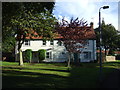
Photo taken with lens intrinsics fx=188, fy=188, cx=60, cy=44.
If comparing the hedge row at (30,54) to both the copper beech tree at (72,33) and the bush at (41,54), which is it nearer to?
the bush at (41,54)

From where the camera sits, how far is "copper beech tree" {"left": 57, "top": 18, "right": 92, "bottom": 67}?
2667 centimetres

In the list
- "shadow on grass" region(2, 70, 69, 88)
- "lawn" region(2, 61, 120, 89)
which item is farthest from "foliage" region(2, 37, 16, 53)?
"shadow on grass" region(2, 70, 69, 88)

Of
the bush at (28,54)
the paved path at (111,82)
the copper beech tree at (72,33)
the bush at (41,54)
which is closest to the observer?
the paved path at (111,82)

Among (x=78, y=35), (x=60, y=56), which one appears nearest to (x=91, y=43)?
(x=60, y=56)

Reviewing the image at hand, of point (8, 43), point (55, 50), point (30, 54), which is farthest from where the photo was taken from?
point (55, 50)

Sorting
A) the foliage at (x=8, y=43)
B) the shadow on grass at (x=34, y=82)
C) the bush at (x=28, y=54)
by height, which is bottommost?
the shadow on grass at (x=34, y=82)

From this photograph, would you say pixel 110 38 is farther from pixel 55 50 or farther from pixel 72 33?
pixel 72 33

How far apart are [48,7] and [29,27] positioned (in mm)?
14495

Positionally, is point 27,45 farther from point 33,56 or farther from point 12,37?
point 12,37

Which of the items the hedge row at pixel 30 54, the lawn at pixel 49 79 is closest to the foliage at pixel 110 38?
the hedge row at pixel 30 54

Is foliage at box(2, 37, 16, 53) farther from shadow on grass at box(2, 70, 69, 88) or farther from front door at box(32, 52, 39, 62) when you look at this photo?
shadow on grass at box(2, 70, 69, 88)

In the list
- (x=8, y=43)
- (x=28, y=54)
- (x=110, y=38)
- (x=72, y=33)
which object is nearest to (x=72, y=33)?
(x=72, y=33)

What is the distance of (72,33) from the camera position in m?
26.8

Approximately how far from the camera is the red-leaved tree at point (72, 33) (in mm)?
26672
